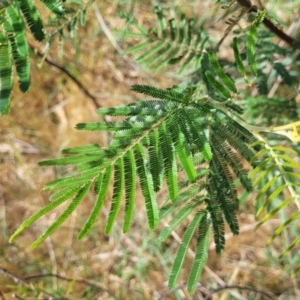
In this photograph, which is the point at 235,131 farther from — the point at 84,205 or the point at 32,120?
the point at 32,120

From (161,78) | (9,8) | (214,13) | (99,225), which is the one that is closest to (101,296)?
(99,225)

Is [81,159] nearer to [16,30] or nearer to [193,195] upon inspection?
[16,30]

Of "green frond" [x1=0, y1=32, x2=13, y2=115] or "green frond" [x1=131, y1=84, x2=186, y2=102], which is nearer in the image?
"green frond" [x1=0, y1=32, x2=13, y2=115]

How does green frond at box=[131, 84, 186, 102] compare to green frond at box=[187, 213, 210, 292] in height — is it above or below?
above

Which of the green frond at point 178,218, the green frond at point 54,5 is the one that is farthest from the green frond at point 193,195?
the green frond at point 54,5

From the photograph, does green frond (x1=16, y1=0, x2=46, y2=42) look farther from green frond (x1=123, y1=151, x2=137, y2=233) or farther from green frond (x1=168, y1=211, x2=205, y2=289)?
green frond (x1=168, y1=211, x2=205, y2=289)

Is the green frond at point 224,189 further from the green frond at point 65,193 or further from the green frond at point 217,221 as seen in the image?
the green frond at point 65,193

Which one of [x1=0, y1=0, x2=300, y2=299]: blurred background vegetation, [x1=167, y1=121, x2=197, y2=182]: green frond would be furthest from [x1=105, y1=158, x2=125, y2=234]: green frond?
[x1=0, y1=0, x2=300, y2=299]: blurred background vegetation
